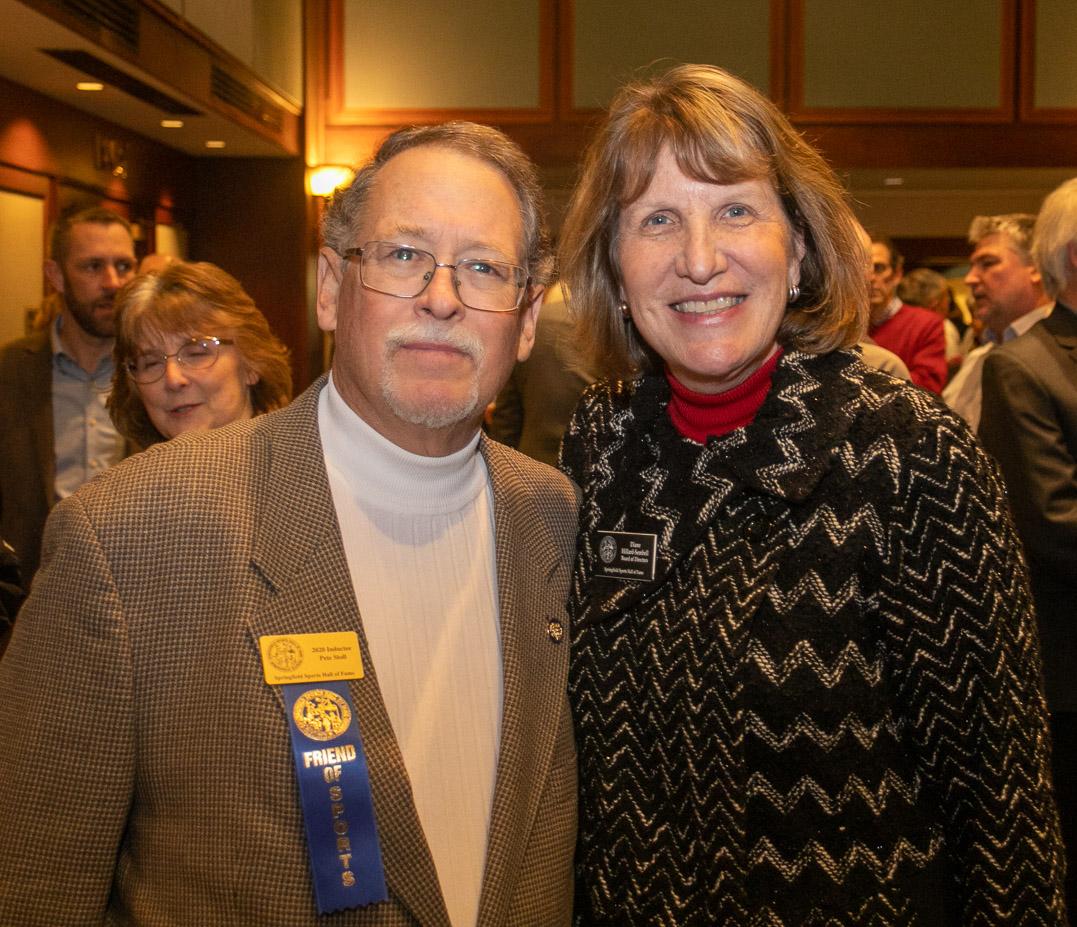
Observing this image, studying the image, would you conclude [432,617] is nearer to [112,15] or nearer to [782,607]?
[782,607]

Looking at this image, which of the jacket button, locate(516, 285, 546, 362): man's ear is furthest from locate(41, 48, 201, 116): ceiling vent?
the jacket button

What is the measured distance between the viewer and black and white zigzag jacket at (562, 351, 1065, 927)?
150cm

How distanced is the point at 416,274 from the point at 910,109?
7.25 meters

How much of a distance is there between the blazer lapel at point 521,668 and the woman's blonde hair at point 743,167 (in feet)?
1.57

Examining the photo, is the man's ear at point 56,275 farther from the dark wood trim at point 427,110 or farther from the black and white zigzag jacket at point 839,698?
the dark wood trim at point 427,110

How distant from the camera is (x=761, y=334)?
168 cm

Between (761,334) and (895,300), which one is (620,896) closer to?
(761,334)

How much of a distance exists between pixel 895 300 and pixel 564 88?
367 cm

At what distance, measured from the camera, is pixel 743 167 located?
166cm

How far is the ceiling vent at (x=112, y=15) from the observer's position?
4617 mm

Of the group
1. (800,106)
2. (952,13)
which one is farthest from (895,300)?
(952,13)

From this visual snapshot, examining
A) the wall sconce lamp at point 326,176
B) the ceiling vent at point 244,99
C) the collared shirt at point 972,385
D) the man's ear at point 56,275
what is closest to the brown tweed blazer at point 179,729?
the man's ear at point 56,275

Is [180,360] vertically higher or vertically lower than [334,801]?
higher

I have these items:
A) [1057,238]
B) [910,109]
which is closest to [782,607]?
[1057,238]
